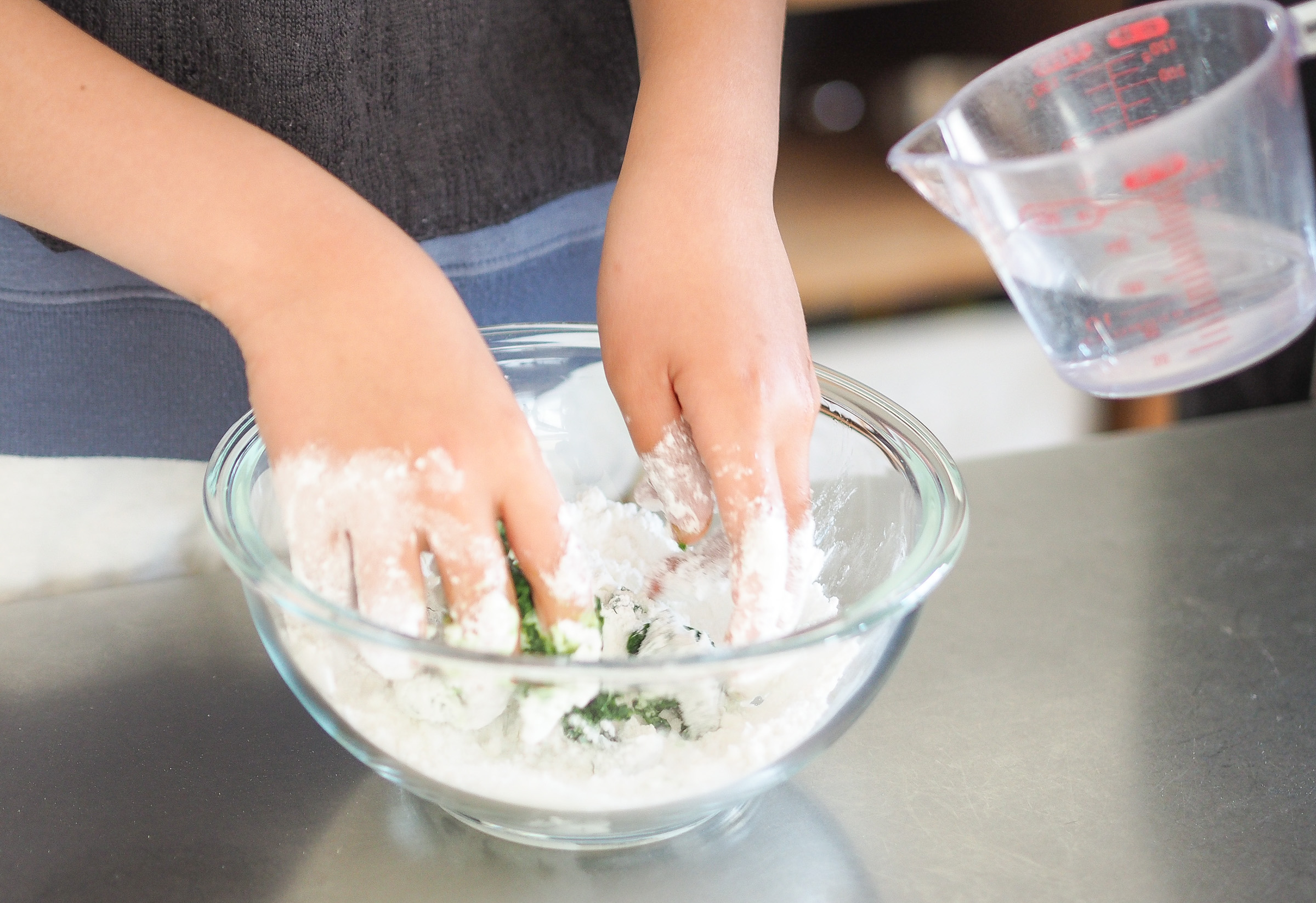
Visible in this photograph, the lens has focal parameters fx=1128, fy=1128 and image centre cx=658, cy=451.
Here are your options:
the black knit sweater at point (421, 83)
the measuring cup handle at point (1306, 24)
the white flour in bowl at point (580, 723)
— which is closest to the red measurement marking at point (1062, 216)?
the measuring cup handle at point (1306, 24)

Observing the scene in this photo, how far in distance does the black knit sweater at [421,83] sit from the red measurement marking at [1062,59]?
0.32 m

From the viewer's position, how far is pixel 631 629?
536 millimetres

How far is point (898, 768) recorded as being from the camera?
0.60 m

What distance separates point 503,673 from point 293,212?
21cm

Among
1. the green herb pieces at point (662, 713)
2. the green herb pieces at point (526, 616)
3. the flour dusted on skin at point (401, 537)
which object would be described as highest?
the flour dusted on skin at point (401, 537)

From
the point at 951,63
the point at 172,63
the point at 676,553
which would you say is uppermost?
the point at 172,63

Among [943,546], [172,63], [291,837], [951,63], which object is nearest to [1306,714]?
[943,546]

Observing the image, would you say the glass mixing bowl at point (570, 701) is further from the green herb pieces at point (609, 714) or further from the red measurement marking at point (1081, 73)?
the red measurement marking at point (1081, 73)

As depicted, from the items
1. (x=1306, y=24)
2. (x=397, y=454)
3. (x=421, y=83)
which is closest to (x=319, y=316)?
(x=397, y=454)

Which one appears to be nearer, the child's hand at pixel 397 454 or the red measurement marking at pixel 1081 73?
the child's hand at pixel 397 454

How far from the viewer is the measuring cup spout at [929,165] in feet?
1.63

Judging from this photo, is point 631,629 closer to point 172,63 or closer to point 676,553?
point 676,553

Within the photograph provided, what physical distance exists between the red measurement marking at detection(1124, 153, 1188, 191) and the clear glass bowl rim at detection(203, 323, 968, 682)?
153 millimetres

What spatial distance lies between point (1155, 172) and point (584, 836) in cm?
39
